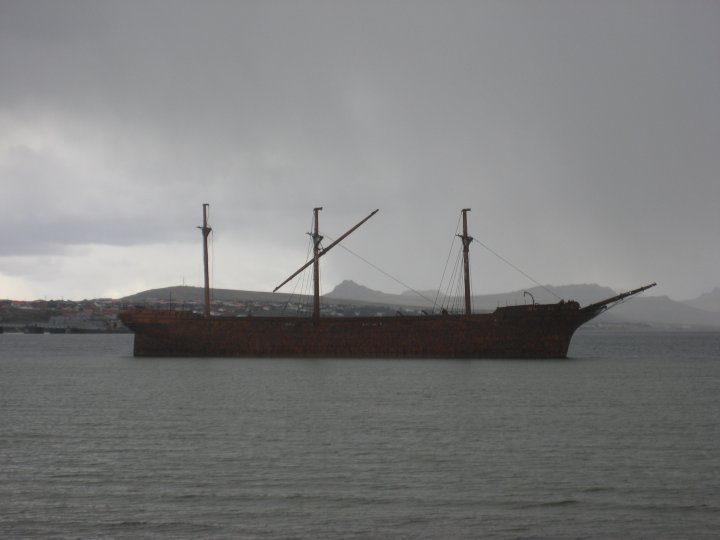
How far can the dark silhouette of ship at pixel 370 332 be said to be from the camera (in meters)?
59.0

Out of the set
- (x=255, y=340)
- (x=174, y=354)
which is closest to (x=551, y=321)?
(x=255, y=340)

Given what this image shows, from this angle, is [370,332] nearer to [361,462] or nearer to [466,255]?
→ [466,255]

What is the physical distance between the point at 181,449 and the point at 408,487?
26.2 feet

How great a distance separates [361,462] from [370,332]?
41.5 meters

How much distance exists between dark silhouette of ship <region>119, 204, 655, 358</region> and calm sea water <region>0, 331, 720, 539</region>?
16.9m

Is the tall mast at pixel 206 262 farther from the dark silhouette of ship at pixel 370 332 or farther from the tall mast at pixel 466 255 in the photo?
the tall mast at pixel 466 255

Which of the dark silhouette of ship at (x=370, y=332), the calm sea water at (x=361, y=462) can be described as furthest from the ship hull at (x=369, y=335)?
the calm sea water at (x=361, y=462)

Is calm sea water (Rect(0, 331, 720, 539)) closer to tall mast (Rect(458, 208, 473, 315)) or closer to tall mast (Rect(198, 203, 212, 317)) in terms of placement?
tall mast (Rect(458, 208, 473, 315))

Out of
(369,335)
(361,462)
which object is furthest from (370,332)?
(361,462)

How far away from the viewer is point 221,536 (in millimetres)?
14234

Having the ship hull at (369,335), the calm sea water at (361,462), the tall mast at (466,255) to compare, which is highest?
the tall mast at (466,255)

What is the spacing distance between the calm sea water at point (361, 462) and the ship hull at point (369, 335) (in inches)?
663

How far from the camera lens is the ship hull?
193ft

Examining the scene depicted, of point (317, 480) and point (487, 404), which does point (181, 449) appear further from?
point (487, 404)
